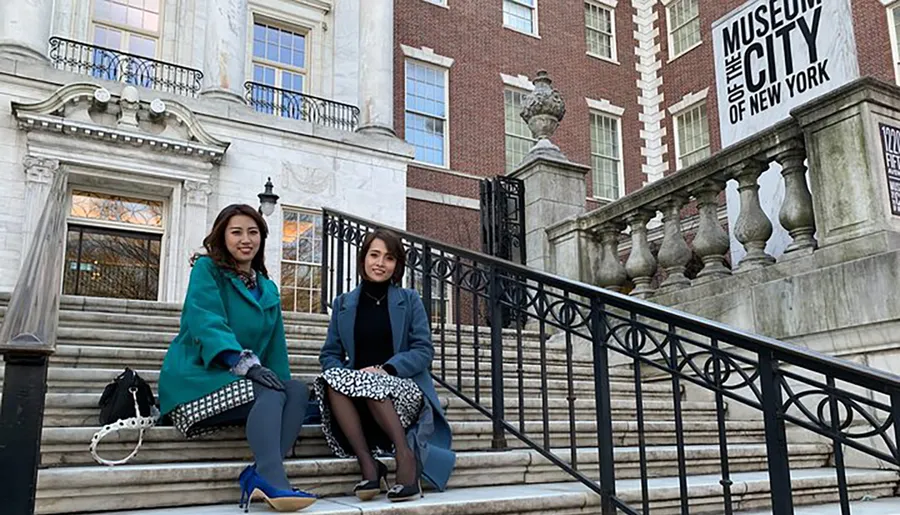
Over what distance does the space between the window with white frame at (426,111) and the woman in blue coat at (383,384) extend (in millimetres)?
13963

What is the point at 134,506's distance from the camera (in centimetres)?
313

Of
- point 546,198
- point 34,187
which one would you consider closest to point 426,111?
point 34,187

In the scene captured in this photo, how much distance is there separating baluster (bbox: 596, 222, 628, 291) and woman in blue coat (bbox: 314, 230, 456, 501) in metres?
3.77

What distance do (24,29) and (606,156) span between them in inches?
580

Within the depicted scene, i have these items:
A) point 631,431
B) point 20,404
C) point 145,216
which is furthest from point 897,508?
point 145,216

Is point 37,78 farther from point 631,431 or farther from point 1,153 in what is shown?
point 631,431

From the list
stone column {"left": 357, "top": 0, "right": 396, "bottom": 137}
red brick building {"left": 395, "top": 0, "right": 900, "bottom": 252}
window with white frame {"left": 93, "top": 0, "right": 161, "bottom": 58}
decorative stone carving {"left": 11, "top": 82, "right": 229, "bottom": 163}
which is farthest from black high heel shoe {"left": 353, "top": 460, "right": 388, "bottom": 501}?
red brick building {"left": 395, "top": 0, "right": 900, "bottom": 252}

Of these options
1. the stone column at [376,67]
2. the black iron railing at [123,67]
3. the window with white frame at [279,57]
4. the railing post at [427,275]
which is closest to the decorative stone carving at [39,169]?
the black iron railing at [123,67]

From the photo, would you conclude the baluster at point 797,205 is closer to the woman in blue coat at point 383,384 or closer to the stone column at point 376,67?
the woman in blue coat at point 383,384

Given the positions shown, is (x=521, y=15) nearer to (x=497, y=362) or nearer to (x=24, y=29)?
(x=24, y=29)

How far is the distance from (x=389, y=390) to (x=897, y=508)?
8.78 feet

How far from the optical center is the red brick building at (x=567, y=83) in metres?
17.9

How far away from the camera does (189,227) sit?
42.0 feet

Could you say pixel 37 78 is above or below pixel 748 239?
above
